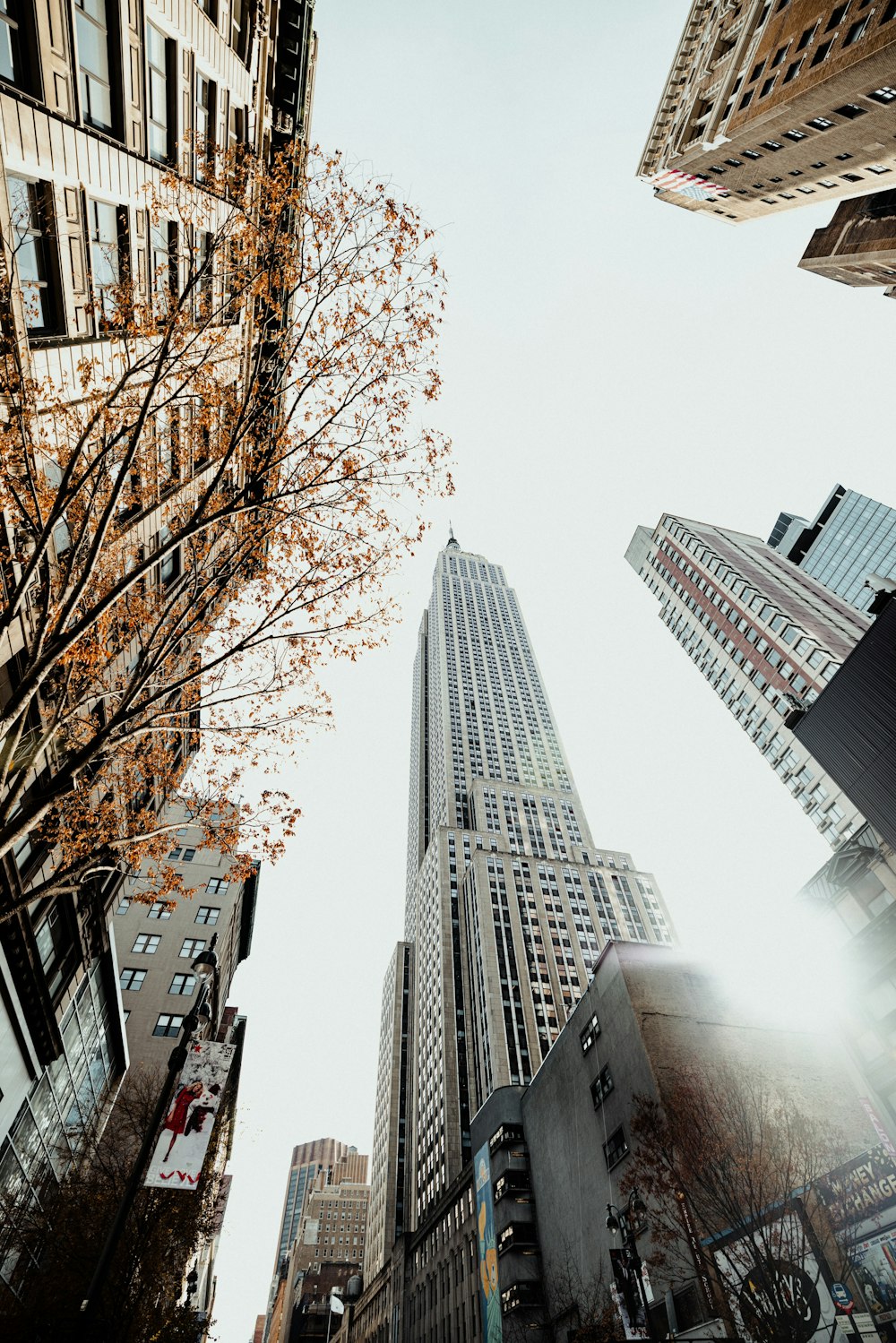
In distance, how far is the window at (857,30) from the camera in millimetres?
34031

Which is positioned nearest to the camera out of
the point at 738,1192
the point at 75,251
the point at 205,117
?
the point at 75,251

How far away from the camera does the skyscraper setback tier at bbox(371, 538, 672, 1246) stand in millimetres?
79188

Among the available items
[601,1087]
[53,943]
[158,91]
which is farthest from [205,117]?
[601,1087]

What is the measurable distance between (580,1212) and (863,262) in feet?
224

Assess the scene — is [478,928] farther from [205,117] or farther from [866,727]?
[205,117]

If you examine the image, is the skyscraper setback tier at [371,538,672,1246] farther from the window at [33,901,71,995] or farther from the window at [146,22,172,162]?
the window at [146,22,172,162]

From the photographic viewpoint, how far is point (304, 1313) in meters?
111

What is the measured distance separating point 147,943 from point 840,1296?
159 ft

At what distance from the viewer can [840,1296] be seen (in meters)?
19.9

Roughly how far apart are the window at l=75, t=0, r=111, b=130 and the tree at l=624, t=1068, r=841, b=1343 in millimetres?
34639

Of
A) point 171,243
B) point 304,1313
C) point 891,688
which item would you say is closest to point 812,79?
point 891,688

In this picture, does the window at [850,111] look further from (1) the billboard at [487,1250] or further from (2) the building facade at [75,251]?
(1) the billboard at [487,1250]

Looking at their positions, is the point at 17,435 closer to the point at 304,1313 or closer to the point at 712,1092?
the point at 712,1092

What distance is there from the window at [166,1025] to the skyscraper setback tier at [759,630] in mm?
56884
